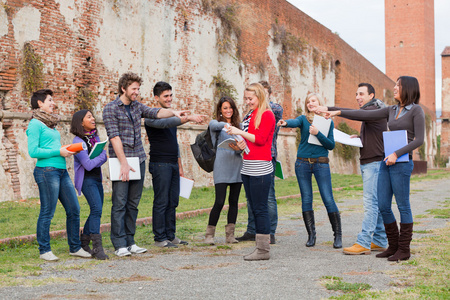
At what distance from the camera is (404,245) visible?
5234 mm

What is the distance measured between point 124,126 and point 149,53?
950 cm

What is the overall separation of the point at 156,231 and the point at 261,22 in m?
16.6

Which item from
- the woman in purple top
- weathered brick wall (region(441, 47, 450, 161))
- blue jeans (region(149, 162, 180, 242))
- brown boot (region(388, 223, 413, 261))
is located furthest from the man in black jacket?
weathered brick wall (region(441, 47, 450, 161))

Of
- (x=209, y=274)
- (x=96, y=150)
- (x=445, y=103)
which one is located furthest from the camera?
(x=445, y=103)

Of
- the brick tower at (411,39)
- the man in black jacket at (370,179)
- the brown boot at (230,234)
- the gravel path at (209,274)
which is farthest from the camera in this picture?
the brick tower at (411,39)

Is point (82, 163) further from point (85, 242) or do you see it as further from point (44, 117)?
point (85, 242)

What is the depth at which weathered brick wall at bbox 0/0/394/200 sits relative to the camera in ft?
35.6

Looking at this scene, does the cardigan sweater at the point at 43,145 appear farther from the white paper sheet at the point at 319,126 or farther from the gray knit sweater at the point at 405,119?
the gray knit sweater at the point at 405,119

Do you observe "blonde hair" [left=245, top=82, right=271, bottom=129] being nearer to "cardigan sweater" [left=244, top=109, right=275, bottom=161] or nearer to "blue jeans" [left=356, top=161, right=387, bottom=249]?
"cardigan sweater" [left=244, top=109, right=275, bottom=161]

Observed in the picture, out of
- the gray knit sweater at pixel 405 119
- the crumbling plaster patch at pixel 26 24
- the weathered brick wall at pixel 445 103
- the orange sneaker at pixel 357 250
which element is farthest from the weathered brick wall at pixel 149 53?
the weathered brick wall at pixel 445 103

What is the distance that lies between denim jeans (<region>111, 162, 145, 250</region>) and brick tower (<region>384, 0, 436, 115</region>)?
49.4m

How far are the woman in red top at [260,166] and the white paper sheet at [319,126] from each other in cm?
92

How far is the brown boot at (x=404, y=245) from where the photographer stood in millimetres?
5207

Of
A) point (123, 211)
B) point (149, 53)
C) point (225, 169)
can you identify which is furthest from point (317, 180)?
point (149, 53)
